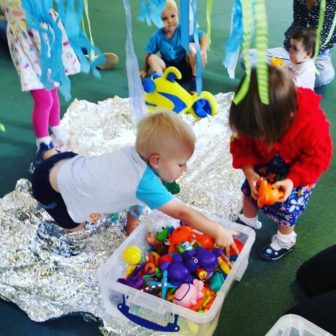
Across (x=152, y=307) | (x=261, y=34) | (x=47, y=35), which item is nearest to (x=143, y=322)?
A: (x=152, y=307)

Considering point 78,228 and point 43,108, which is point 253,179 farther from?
point 43,108

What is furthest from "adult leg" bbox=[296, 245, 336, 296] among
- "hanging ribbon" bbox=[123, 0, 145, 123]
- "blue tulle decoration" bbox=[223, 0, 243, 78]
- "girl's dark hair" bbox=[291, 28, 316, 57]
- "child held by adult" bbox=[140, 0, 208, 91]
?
"child held by adult" bbox=[140, 0, 208, 91]

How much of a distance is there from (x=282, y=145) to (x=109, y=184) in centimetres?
42

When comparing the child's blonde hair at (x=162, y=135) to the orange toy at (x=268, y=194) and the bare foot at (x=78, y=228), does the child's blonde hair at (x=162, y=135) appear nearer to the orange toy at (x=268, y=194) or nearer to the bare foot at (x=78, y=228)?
the orange toy at (x=268, y=194)

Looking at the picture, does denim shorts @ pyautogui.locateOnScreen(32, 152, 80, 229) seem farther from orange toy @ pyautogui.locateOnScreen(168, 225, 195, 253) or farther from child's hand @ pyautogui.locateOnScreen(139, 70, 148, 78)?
child's hand @ pyautogui.locateOnScreen(139, 70, 148, 78)

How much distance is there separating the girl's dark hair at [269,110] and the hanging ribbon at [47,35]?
357 mm

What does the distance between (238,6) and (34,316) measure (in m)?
0.87

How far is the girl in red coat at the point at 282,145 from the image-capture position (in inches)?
35.3

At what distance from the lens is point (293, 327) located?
0.84 m

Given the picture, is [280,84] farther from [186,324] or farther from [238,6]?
[186,324]

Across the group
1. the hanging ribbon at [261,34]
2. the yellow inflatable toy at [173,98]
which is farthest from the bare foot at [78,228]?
the hanging ribbon at [261,34]

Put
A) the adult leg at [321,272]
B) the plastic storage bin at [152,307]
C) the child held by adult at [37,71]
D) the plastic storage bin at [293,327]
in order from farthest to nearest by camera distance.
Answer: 1. the child held by adult at [37,71]
2. the adult leg at [321,272]
3. the plastic storage bin at [152,307]
4. the plastic storage bin at [293,327]

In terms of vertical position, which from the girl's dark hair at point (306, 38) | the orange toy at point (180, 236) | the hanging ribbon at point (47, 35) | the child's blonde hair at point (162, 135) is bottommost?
the orange toy at point (180, 236)

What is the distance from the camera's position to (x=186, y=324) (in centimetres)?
99
